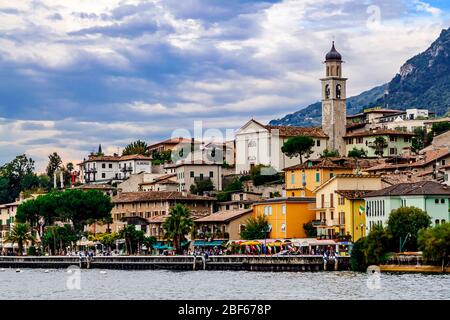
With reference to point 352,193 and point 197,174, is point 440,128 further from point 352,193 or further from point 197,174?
point 352,193

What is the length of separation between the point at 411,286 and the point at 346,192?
3740 centimetres

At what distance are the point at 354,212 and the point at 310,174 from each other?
18302 mm

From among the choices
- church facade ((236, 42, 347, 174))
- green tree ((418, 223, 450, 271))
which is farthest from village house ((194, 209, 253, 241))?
green tree ((418, 223, 450, 271))

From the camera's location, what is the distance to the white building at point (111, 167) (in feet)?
529

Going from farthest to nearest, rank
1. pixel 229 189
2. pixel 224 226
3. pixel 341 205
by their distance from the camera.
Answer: pixel 229 189 < pixel 224 226 < pixel 341 205

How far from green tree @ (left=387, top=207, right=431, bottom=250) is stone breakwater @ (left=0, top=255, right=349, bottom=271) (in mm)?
4194

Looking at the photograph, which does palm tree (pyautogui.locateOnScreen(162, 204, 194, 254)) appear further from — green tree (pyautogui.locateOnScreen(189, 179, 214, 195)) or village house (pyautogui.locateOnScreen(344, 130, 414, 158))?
village house (pyautogui.locateOnScreen(344, 130, 414, 158))

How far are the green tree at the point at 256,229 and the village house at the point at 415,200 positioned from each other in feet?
55.8

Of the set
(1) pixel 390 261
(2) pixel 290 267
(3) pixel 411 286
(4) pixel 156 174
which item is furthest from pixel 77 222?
(3) pixel 411 286

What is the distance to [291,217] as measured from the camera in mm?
99750

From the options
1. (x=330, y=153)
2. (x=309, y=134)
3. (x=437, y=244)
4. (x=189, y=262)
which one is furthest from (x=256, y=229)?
(x=309, y=134)

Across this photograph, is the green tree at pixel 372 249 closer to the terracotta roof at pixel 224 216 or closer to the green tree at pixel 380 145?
the terracotta roof at pixel 224 216
